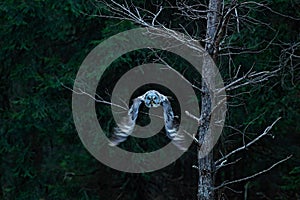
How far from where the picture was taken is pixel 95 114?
9836 millimetres

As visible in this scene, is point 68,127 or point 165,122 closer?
point 165,122

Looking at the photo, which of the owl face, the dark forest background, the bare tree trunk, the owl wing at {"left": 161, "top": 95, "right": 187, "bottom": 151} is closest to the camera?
the bare tree trunk

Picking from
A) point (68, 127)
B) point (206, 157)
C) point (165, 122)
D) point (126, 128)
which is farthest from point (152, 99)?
point (68, 127)

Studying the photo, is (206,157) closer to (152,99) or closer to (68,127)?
(152,99)

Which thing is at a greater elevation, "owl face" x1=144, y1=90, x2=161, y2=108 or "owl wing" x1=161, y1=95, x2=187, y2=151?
"owl face" x1=144, y1=90, x2=161, y2=108

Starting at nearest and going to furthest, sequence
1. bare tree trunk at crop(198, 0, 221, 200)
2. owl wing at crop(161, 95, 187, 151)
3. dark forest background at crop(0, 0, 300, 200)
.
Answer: bare tree trunk at crop(198, 0, 221, 200)
owl wing at crop(161, 95, 187, 151)
dark forest background at crop(0, 0, 300, 200)

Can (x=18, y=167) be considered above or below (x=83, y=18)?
below

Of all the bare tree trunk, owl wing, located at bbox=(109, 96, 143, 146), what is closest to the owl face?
owl wing, located at bbox=(109, 96, 143, 146)

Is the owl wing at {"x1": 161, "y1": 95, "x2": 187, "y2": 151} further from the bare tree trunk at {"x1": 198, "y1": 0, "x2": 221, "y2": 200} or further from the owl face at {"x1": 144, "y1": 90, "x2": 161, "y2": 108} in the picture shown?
the bare tree trunk at {"x1": 198, "y1": 0, "x2": 221, "y2": 200}

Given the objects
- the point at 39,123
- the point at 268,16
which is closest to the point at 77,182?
the point at 39,123

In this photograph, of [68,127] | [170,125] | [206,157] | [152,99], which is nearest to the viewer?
[206,157]

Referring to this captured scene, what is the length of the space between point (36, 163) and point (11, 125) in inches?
49.1

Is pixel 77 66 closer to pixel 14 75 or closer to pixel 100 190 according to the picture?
pixel 14 75

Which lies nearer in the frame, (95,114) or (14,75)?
(95,114)
